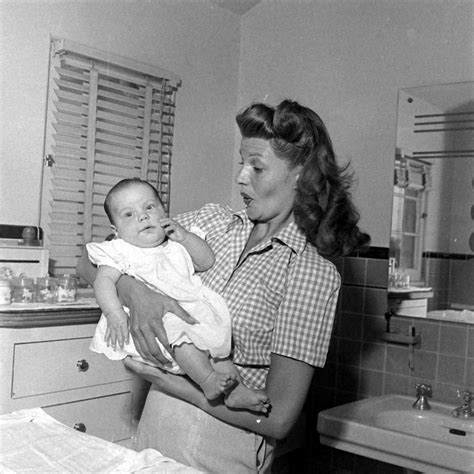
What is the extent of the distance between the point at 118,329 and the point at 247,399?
337 mm

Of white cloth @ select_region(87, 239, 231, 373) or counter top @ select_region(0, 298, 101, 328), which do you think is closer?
white cloth @ select_region(87, 239, 231, 373)

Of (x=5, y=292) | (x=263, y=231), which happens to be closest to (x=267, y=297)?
(x=263, y=231)

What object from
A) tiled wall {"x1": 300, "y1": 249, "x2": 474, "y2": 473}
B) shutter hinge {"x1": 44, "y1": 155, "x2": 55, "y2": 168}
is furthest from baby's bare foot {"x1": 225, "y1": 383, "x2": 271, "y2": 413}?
shutter hinge {"x1": 44, "y1": 155, "x2": 55, "y2": 168}

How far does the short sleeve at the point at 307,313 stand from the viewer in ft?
4.71

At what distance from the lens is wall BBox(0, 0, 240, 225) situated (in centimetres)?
274

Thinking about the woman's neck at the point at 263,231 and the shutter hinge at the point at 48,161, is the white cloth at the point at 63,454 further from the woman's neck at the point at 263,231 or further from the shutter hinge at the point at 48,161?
the shutter hinge at the point at 48,161

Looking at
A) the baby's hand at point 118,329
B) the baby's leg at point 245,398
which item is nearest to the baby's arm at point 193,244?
the baby's hand at point 118,329

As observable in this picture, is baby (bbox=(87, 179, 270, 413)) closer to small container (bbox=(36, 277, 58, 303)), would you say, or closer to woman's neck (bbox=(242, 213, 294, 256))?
woman's neck (bbox=(242, 213, 294, 256))

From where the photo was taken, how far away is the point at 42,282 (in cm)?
273

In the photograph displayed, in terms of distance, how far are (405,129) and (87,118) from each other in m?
1.49

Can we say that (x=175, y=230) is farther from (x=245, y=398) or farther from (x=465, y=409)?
(x=465, y=409)

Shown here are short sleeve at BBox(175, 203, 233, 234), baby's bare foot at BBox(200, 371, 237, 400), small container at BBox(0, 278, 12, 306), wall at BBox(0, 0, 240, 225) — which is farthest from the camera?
wall at BBox(0, 0, 240, 225)

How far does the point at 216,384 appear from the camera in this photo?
1.37 meters

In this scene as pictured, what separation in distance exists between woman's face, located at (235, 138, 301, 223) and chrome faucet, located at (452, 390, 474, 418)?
1490 mm
